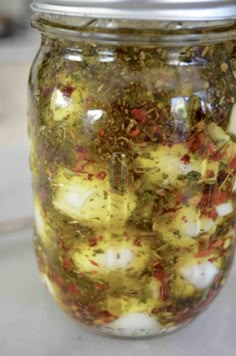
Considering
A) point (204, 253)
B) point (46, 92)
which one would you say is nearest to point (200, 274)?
point (204, 253)

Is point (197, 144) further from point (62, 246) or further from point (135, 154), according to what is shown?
point (62, 246)

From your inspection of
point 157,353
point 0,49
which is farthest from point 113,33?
point 0,49

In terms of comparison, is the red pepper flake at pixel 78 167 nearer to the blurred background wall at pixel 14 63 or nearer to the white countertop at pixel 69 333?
the white countertop at pixel 69 333

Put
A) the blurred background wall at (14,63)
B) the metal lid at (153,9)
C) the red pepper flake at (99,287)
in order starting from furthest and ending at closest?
the blurred background wall at (14,63), the red pepper flake at (99,287), the metal lid at (153,9)

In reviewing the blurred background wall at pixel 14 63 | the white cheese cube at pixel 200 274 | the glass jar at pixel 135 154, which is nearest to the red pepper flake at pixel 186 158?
the glass jar at pixel 135 154

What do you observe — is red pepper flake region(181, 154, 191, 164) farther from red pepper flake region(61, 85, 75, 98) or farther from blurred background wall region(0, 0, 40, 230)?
blurred background wall region(0, 0, 40, 230)

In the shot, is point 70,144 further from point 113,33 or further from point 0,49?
point 0,49
